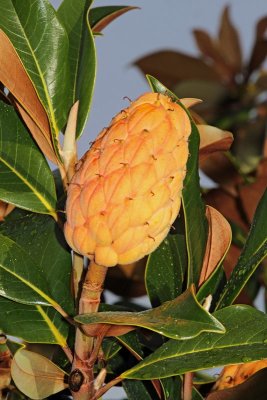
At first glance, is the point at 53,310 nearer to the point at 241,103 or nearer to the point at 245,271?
the point at 245,271

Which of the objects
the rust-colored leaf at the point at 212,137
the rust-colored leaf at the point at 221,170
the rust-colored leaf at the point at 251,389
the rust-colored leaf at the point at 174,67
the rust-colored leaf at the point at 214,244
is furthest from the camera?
the rust-colored leaf at the point at 174,67

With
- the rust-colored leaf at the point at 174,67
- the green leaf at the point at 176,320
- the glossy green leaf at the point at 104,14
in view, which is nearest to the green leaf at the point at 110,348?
the green leaf at the point at 176,320

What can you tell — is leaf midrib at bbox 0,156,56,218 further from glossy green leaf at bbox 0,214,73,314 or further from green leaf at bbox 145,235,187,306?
green leaf at bbox 145,235,187,306

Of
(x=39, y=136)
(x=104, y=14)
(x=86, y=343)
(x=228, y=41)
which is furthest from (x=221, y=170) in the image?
(x=228, y=41)

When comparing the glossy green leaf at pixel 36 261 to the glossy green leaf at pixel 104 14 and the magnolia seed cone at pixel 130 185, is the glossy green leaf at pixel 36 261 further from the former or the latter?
the glossy green leaf at pixel 104 14

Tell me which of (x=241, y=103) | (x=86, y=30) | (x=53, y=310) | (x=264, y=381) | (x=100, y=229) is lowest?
(x=241, y=103)

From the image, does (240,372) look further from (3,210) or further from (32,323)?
(3,210)

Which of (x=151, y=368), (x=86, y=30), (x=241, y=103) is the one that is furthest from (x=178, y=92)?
(x=151, y=368)
